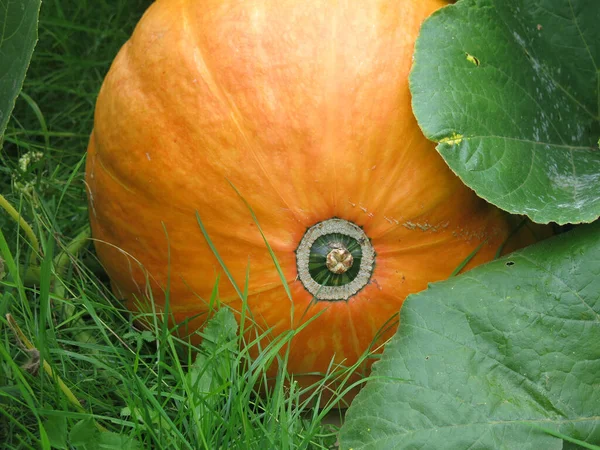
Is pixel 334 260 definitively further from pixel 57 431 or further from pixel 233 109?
pixel 57 431

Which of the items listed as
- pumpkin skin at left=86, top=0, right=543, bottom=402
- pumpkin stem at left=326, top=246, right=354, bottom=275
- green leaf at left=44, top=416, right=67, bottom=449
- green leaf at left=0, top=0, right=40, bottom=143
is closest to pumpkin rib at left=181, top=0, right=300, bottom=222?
pumpkin skin at left=86, top=0, right=543, bottom=402

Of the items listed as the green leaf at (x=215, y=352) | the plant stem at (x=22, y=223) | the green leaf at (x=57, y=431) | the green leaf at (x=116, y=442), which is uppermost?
the plant stem at (x=22, y=223)

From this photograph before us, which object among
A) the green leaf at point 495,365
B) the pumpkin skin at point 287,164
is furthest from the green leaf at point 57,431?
the green leaf at point 495,365

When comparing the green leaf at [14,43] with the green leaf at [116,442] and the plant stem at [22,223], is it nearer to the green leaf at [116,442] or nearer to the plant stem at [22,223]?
the plant stem at [22,223]

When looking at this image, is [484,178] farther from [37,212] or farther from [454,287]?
[37,212]

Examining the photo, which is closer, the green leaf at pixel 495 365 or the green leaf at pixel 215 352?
the green leaf at pixel 495 365

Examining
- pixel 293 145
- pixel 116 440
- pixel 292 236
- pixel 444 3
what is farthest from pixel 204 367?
pixel 444 3
